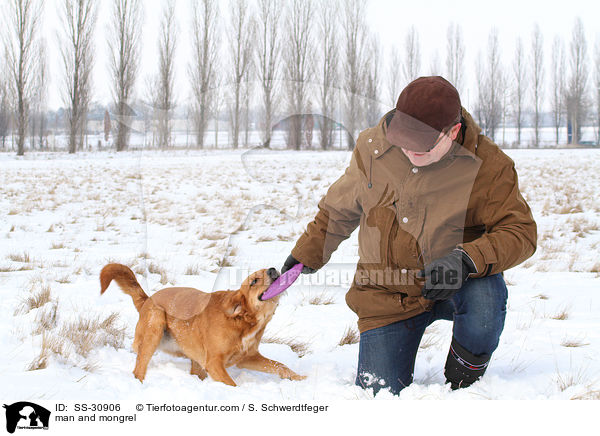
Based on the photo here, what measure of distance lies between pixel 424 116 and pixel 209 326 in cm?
159

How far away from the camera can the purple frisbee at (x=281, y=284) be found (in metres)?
2.42

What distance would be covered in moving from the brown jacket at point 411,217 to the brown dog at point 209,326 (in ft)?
1.30

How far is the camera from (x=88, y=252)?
230 inches

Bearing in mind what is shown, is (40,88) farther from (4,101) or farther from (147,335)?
(147,335)

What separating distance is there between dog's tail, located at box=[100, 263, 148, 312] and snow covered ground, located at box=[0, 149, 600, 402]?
0.59ft

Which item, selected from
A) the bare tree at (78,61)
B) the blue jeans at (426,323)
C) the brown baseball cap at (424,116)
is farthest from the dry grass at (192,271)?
the bare tree at (78,61)

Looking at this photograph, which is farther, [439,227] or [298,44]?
[298,44]

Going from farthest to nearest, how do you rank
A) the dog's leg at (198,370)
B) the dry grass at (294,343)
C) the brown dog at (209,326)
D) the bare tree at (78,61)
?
the bare tree at (78,61) < the dry grass at (294,343) < the dog's leg at (198,370) < the brown dog at (209,326)

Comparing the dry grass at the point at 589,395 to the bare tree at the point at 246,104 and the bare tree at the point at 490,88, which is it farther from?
the bare tree at the point at 490,88

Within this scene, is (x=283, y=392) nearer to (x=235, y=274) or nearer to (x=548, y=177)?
(x=235, y=274)

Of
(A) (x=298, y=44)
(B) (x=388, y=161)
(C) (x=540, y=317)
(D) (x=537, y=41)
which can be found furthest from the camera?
(D) (x=537, y=41)

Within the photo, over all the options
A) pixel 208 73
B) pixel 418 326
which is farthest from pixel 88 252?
pixel 418 326

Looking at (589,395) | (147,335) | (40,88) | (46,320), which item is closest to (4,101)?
(40,88)

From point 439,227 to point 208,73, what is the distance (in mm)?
2103
